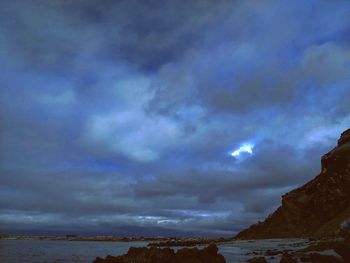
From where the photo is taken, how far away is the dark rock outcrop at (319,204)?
14338 centimetres

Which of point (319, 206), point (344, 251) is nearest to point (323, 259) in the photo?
point (344, 251)

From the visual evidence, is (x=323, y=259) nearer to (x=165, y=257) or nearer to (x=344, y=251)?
(x=344, y=251)

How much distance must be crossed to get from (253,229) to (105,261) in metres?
140

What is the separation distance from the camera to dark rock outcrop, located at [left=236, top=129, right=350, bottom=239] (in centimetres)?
14338

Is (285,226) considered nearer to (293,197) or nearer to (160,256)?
(293,197)

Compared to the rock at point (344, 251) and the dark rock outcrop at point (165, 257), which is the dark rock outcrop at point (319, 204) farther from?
the dark rock outcrop at point (165, 257)

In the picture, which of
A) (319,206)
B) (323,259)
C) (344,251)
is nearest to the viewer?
(323,259)

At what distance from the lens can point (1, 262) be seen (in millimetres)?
89750

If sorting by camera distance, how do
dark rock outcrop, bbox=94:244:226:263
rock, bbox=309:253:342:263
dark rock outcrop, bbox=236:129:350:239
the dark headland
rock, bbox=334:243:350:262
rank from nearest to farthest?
1. rock, bbox=309:253:342:263
2. dark rock outcrop, bbox=94:244:226:263
3. rock, bbox=334:243:350:262
4. the dark headland
5. dark rock outcrop, bbox=236:129:350:239

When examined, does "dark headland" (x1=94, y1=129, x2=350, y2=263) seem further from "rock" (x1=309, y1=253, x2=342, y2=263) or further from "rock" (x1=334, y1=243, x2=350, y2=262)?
"rock" (x1=309, y1=253, x2=342, y2=263)

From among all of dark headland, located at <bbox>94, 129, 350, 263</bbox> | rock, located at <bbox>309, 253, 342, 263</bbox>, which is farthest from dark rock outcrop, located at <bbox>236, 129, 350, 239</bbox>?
rock, located at <bbox>309, 253, 342, 263</bbox>

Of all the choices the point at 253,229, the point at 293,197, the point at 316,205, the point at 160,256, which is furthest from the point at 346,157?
the point at 160,256

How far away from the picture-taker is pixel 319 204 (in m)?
153

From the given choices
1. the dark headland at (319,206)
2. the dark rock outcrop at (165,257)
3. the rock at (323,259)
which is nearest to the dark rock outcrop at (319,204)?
Answer: the dark headland at (319,206)
